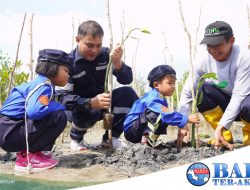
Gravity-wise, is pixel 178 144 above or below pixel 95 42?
below

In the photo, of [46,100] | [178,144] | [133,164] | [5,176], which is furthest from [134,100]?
[5,176]

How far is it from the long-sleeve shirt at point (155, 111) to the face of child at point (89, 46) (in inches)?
18.9

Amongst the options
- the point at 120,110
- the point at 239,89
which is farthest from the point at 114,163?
the point at 239,89

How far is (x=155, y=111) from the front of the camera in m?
2.71

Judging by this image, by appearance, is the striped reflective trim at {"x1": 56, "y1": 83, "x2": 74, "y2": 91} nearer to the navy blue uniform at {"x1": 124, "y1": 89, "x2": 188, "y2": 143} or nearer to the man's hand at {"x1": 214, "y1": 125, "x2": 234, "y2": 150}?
the navy blue uniform at {"x1": 124, "y1": 89, "x2": 188, "y2": 143}

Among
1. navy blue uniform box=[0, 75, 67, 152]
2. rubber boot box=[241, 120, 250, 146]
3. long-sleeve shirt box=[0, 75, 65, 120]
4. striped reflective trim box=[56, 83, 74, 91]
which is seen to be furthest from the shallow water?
rubber boot box=[241, 120, 250, 146]

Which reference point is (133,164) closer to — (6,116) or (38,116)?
(38,116)

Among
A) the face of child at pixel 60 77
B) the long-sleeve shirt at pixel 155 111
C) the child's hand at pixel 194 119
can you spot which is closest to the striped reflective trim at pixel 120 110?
the long-sleeve shirt at pixel 155 111

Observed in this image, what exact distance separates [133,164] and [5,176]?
2.51 feet

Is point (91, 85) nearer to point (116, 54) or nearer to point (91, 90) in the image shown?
point (91, 90)

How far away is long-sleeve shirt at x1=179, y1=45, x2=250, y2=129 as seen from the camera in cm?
263

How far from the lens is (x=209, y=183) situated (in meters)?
1.92

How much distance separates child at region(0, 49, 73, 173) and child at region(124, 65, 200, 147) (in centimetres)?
61

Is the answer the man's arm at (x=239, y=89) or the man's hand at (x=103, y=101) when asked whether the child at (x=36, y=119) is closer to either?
the man's hand at (x=103, y=101)
